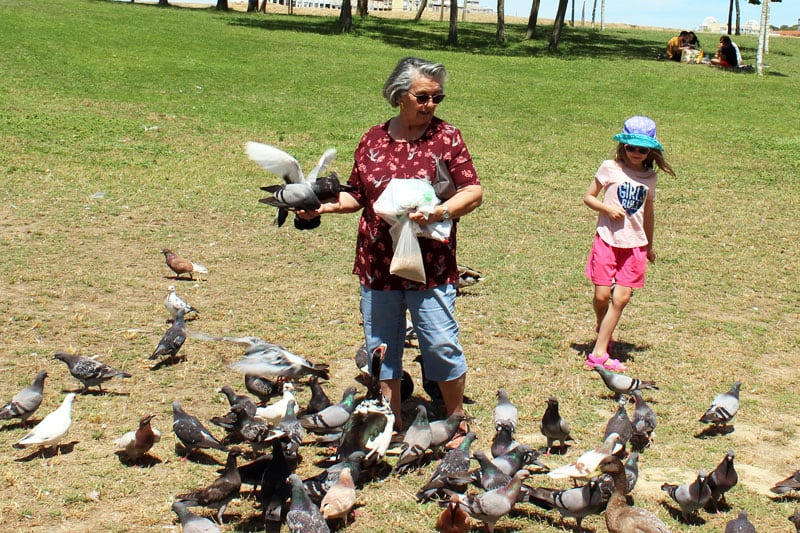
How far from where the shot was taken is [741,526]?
182 inches

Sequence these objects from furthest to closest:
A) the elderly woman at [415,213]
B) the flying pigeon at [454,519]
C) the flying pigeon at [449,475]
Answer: the elderly woman at [415,213] → the flying pigeon at [449,475] → the flying pigeon at [454,519]

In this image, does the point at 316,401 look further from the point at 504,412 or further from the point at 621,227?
the point at 621,227

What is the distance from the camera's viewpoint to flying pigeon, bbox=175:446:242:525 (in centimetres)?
489

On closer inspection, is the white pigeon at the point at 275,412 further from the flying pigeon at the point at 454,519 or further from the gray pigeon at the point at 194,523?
the flying pigeon at the point at 454,519

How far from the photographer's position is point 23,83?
826 inches

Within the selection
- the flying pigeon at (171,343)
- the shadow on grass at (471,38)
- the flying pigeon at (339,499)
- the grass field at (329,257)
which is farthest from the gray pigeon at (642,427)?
the shadow on grass at (471,38)

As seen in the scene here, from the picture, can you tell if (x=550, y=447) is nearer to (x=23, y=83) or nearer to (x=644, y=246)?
(x=644, y=246)

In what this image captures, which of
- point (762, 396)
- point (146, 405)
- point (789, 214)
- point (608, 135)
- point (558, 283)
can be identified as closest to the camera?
point (146, 405)

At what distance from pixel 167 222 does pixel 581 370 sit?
6.88m

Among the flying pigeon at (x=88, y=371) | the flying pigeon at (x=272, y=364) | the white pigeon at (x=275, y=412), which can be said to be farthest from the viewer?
the flying pigeon at (x=88, y=371)

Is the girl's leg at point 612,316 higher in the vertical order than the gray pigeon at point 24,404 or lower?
higher

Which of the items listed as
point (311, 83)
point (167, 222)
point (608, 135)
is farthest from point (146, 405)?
point (311, 83)

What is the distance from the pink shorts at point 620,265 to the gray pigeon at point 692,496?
268 cm

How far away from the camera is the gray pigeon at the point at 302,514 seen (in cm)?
455
